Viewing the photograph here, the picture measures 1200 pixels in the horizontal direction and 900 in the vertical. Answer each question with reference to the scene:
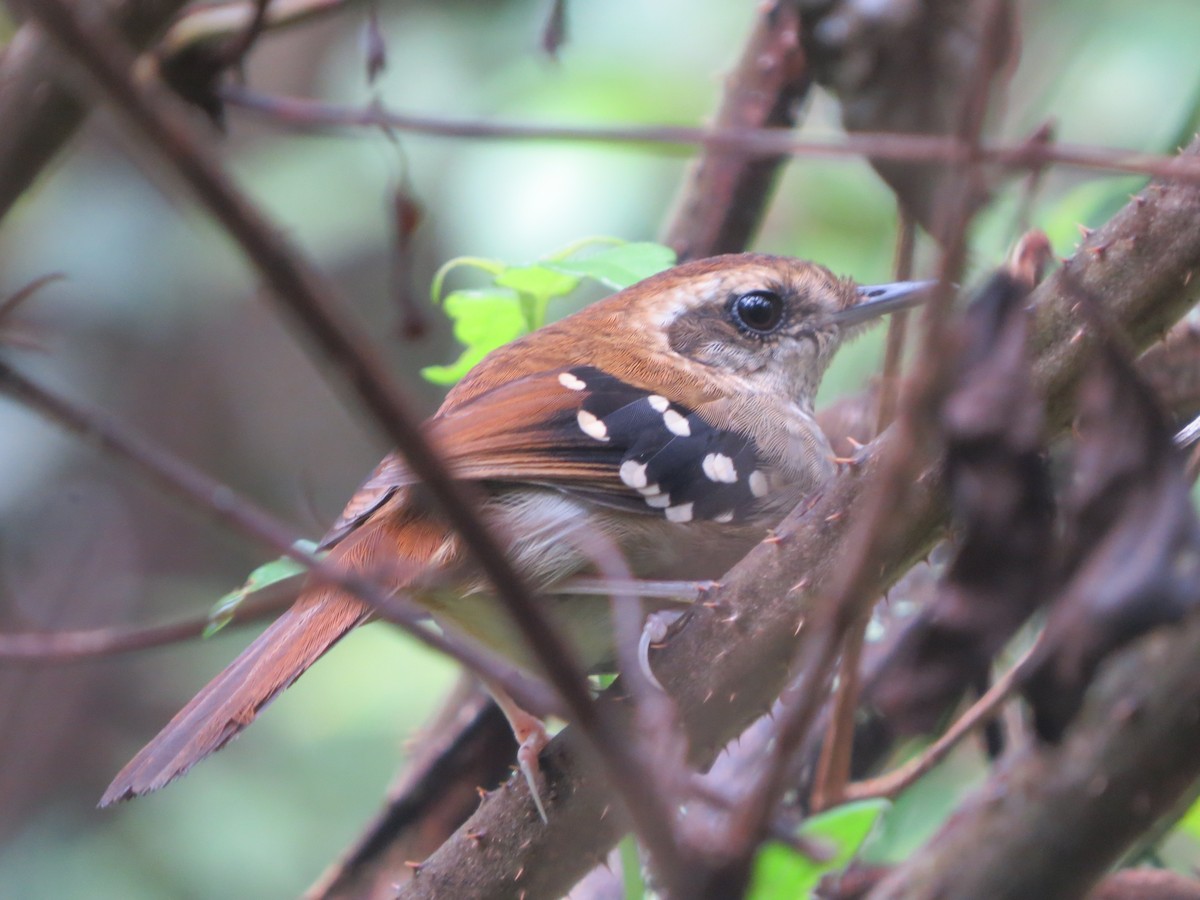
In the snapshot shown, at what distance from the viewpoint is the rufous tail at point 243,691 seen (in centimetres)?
154

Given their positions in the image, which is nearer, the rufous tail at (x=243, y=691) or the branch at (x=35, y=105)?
the rufous tail at (x=243, y=691)

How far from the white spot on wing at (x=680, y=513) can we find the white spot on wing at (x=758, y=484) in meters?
0.14

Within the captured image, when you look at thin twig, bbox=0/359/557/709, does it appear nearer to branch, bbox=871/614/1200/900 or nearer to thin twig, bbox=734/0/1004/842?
thin twig, bbox=734/0/1004/842

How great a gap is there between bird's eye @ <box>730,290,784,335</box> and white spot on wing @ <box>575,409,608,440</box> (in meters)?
Answer: 0.61

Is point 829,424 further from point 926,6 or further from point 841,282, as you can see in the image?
point 926,6

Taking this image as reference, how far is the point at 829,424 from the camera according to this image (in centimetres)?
297

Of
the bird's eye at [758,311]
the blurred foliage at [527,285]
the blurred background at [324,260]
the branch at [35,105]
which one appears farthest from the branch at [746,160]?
the branch at [35,105]

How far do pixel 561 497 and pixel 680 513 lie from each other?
0.67 feet

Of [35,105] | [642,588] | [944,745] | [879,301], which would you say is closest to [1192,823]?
[944,745]

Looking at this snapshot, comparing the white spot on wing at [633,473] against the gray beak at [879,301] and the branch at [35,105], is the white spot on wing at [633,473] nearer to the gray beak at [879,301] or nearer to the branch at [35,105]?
the gray beak at [879,301]

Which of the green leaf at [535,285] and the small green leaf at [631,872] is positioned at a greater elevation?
the green leaf at [535,285]

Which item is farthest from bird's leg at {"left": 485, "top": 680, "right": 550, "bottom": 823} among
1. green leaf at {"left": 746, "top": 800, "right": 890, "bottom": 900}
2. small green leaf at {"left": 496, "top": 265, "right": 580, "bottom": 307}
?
small green leaf at {"left": 496, "top": 265, "right": 580, "bottom": 307}

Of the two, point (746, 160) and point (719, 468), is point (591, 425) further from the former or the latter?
point (746, 160)

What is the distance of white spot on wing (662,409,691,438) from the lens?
212 centimetres
